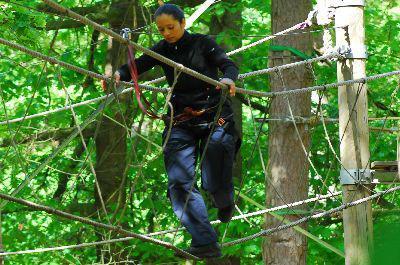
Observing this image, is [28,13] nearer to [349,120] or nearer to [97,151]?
[349,120]

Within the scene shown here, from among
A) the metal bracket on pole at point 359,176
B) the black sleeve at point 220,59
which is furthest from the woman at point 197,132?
the metal bracket on pole at point 359,176

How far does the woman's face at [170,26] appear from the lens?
2.79 metres

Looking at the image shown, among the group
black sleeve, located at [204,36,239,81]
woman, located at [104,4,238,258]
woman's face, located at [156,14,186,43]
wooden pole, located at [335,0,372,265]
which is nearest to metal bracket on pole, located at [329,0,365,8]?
wooden pole, located at [335,0,372,265]

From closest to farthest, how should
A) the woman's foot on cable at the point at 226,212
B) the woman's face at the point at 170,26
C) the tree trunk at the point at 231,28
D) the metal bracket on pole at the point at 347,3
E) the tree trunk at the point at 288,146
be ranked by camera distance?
the woman's face at the point at 170,26 < the woman's foot on cable at the point at 226,212 < the metal bracket on pole at the point at 347,3 < the tree trunk at the point at 288,146 < the tree trunk at the point at 231,28

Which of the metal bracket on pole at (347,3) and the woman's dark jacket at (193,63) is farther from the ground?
the metal bracket on pole at (347,3)

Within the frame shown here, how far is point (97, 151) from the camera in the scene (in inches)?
356

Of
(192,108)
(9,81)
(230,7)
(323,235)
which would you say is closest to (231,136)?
(192,108)

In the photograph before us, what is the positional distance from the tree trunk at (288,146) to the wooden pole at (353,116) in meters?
1.15

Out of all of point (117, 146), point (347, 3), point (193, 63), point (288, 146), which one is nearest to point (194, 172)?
point (193, 63)

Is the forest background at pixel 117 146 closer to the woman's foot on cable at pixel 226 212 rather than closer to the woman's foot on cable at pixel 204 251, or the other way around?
the woman's foot on cable at pixel 226 212

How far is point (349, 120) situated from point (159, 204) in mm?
4147

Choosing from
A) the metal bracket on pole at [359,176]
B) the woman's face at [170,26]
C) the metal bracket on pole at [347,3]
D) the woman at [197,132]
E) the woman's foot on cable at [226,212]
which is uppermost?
the metal bracket on pole at [347,3]

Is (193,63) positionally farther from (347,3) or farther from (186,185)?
(347,3)

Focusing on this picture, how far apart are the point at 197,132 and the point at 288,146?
108 inches
